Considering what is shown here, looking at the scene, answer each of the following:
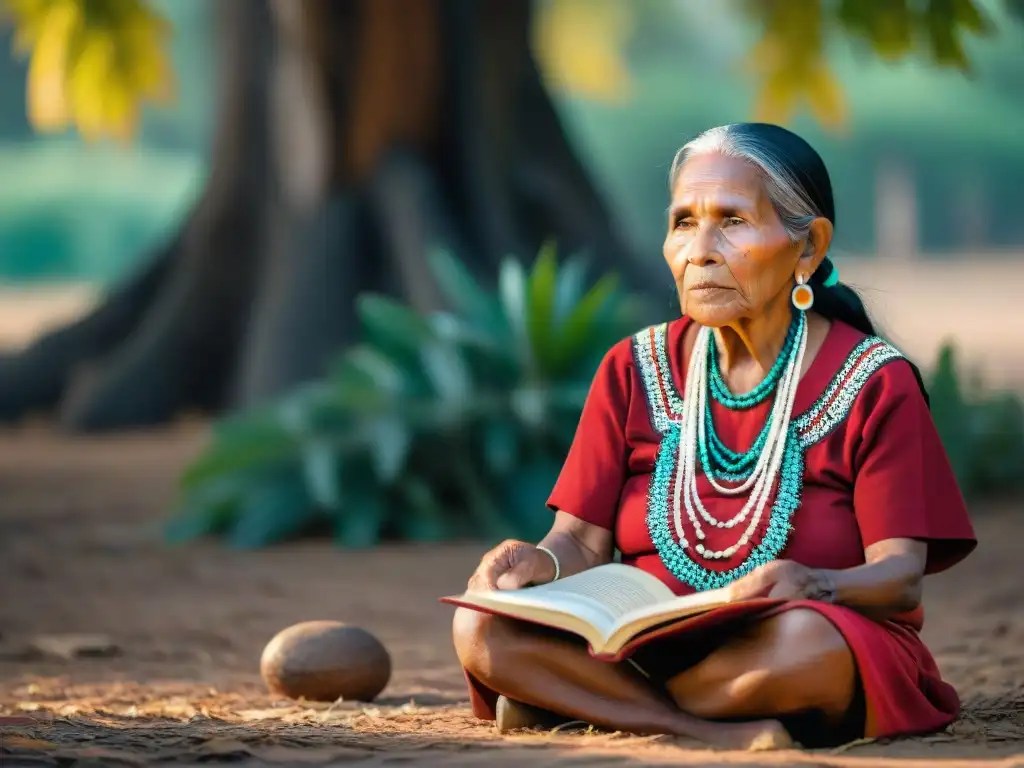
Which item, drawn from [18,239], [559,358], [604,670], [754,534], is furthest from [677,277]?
[18,239]

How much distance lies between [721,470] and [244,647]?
2.47m

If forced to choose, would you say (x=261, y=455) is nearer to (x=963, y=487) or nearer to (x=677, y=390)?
(x=963, y=487)

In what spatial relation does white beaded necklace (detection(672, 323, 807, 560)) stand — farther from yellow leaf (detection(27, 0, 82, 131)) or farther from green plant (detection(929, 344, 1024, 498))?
yellow leaf (detection(27, 0, 82, 131))

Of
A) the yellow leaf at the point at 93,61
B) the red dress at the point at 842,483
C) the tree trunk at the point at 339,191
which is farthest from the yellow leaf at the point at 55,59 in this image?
the red dress at the point at 842,483

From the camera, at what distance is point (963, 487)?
805 cm

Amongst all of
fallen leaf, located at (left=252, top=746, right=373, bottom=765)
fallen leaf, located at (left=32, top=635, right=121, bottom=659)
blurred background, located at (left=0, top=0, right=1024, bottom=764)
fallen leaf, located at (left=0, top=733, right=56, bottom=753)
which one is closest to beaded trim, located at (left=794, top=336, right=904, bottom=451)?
blurred background, located at (left=0, top=0, right=1024, bottom=764)

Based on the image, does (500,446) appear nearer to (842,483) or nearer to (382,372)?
(382,372)

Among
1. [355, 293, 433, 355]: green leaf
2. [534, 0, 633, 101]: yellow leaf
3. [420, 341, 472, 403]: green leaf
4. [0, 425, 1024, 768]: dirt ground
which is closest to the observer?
[0, 425, 1024, 768]: dirt ground

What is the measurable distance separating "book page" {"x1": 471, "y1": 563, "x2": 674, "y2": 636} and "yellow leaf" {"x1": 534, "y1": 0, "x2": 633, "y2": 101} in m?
12.1

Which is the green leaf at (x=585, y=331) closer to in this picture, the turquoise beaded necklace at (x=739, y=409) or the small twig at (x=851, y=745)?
the turquoise beaded necklace at (x=739, y=409)

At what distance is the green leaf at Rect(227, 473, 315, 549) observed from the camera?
24.5 ft

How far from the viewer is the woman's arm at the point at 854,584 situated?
3.31m

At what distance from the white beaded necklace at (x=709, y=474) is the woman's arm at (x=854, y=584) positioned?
23 centimetres

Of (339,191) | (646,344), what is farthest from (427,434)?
(646,344)
